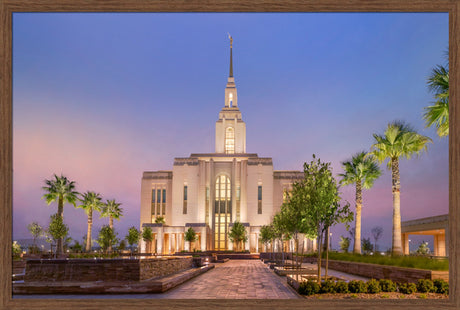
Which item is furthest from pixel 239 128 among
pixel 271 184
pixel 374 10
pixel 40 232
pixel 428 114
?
pixel 374 10

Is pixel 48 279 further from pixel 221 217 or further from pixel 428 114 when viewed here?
pixel 221 217

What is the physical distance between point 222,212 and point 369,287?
7281cm

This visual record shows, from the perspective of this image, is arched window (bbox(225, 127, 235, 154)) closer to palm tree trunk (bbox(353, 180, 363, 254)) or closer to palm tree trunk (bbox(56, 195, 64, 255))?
palm tree trunk (bbox(56, 195, 64, 255))

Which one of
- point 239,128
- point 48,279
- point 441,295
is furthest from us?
point 239,128

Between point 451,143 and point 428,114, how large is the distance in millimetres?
7347

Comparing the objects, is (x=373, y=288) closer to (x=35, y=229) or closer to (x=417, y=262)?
(x=417, y=262)

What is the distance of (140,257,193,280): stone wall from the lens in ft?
51.3

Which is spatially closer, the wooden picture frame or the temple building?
the wooden picture frame

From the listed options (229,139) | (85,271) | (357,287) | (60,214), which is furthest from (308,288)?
(229,139)

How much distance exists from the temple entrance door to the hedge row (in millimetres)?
70745

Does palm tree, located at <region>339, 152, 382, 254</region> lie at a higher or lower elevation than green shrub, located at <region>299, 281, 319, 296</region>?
higher

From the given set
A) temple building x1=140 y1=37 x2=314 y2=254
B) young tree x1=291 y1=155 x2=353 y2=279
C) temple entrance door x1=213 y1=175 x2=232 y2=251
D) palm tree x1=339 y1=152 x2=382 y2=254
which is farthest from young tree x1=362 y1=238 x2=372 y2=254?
young tree x1=291 y1=155 x2=353 y2=279

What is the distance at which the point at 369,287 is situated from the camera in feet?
43.2

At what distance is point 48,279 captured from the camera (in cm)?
1536
